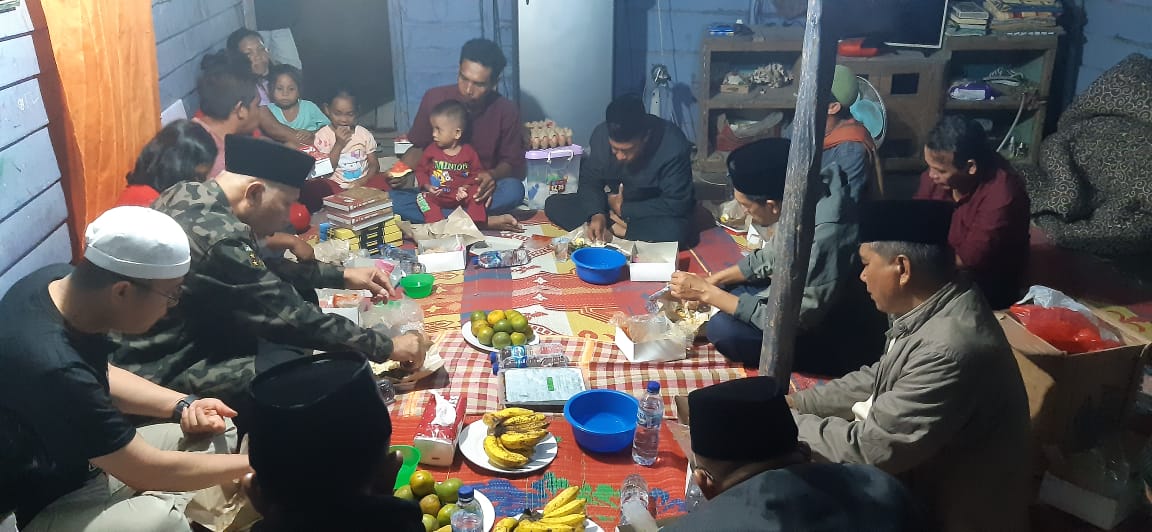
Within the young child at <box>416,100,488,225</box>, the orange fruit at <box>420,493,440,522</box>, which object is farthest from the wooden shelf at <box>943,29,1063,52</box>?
the orange fruit at <box>420,493,440,522</box>

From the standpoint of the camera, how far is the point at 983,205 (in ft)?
15.3

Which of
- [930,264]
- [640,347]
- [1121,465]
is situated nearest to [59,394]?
[640,347]

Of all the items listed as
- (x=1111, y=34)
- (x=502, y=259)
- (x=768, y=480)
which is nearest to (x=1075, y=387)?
(x=768, y=480)

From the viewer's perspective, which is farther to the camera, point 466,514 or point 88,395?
point 466,514

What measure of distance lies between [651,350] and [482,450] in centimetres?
109

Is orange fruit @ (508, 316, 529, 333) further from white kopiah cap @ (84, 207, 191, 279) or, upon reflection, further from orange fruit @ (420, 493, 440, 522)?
white kopiah cap @ (84, 207, 191, 279)

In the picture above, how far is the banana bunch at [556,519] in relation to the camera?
108 inches

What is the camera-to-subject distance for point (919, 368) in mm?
2691

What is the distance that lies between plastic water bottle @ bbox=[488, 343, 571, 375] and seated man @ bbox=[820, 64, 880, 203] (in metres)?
1.60

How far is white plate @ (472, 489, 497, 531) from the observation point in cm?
287

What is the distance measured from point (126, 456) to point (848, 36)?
7019 mm

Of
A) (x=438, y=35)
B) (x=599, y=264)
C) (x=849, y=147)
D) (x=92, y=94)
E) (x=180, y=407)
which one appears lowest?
(x=599, y=264)

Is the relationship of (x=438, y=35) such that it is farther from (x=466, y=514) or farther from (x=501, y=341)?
(x=466, y=514)

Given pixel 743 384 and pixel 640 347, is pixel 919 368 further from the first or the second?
pixel 640 347
